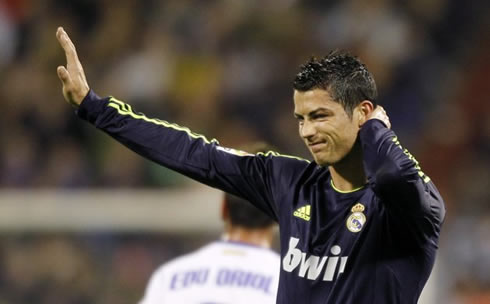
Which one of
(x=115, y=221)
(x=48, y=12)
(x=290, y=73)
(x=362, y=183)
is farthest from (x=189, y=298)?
(x=48, y=12)

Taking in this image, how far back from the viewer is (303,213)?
11.8ft

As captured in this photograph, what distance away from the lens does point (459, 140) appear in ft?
30.0

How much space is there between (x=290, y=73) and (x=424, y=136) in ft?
4.33

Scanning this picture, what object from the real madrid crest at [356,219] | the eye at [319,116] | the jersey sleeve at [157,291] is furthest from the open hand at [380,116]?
the jersey sleeve at [157,291]

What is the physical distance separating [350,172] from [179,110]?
20.1 ft

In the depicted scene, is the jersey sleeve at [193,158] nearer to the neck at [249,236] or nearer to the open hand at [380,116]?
the open hand at [380,116]

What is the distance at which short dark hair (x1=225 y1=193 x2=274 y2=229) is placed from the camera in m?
4.67

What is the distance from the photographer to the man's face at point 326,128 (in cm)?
342

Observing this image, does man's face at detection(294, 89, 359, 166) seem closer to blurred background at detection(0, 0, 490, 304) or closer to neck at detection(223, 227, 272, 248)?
neck at detection(223, 227, 272, 248)

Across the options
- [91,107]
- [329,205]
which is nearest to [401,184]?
[329,205]

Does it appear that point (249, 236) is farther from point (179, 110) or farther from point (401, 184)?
point (179, 110)

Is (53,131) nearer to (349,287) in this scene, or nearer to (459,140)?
(459,140)

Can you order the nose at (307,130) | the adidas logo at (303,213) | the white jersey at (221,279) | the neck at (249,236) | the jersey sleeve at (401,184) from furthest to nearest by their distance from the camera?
the neck at (249,236), the white jersey at (221,279), the adidas logo at (303,213), the nose at (307,130), the jersey sleeve at (401,184)

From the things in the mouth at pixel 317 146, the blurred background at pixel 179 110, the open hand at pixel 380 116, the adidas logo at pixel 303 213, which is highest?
the blurred background at pixel 179 110
